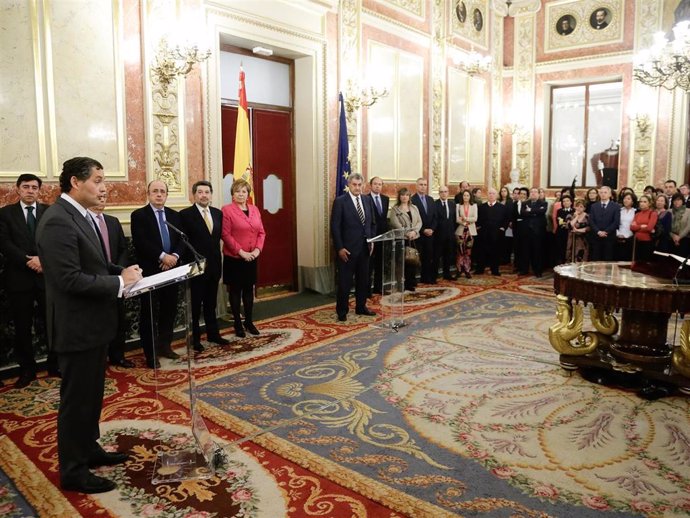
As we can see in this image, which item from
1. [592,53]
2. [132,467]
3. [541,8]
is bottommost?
[132,467]

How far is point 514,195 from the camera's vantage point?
1023 centimetres

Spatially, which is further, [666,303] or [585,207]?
[585,207]

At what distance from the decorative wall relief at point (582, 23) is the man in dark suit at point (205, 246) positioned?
8.72 meters

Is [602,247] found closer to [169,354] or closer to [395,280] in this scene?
[395,280]

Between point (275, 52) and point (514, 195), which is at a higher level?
point (275, 52)

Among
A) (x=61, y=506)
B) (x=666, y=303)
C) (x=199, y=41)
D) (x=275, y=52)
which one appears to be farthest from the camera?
(x=275, y=52)

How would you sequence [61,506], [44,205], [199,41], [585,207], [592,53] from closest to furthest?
[61,506]
[44,205]
[199,41]
[585,207]
[592,53]

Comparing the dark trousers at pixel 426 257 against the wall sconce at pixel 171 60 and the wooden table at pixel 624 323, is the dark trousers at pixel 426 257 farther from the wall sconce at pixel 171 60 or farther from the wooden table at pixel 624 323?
the wall sconce at pixel 171 60

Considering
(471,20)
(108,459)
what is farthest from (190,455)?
(471,20)

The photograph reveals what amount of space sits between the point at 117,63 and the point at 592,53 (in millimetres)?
8925

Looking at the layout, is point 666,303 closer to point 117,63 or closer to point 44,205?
point 44,205

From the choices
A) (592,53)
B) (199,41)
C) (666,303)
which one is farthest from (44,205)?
(592,53)

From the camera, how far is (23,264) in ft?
14.3

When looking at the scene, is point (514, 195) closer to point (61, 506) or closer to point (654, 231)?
point (654, 231)
